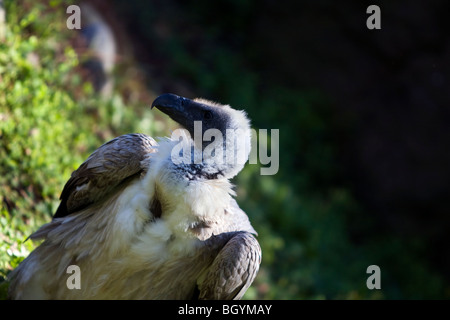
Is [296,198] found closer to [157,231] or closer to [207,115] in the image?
[207,115]

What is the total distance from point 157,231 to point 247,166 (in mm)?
6740

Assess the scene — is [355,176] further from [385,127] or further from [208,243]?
[208,243]

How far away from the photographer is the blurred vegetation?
5738mm

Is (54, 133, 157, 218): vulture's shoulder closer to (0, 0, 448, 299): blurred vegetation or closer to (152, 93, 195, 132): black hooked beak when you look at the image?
(152, 93, 195, 132): black hooked beak

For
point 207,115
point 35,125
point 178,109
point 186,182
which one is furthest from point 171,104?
point 35,125

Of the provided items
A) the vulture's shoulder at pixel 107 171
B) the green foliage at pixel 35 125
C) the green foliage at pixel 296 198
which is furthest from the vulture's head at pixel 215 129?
the green foliage at pixel 296 198

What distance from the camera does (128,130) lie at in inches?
346

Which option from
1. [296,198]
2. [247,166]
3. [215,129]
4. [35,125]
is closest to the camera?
[215,129]

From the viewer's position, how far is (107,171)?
3.97 m

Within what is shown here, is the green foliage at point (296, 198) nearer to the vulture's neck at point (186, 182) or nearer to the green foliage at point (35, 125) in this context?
the green foliage at point (35, 125)

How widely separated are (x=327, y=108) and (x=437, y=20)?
2.99 meters

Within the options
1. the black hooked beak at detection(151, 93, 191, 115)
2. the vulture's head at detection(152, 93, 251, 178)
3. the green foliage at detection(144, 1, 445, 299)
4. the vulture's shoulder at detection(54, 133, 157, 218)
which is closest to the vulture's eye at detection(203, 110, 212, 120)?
the vulture's head at detection(152, 93, 251, 178)

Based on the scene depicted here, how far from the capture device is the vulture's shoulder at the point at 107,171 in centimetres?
394

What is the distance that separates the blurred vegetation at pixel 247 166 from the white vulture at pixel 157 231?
0.58 meters
